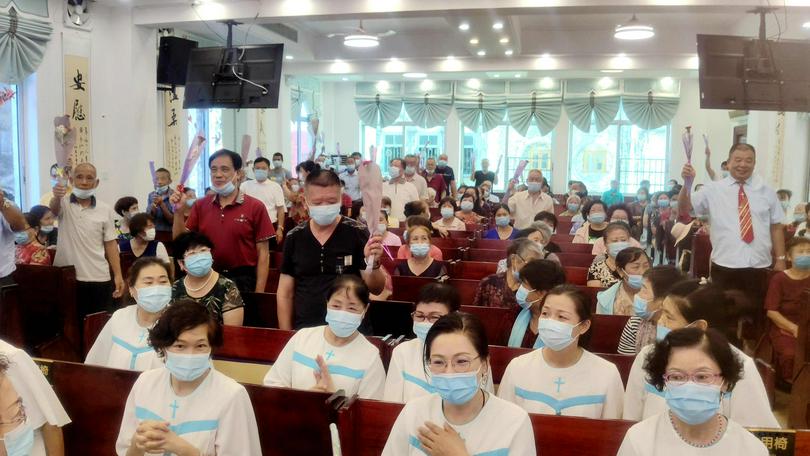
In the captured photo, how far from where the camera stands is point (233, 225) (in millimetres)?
3930

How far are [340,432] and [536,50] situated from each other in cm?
1058

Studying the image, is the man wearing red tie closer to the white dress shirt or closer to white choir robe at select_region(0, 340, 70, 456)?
the white dress shirt

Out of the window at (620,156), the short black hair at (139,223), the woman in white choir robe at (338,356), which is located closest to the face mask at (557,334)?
the woman in white choir robe at (338,356)

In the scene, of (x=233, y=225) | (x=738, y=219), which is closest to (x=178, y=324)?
(x=233, y=225)

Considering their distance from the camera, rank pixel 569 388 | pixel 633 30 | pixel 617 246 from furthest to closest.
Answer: pixel 633 30, pixel 617 246, pixel 569 388

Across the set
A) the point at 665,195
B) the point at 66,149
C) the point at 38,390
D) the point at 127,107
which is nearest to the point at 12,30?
the point at 127,107

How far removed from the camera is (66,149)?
547 centimetres

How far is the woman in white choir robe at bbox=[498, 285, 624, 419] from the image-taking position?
239 cm

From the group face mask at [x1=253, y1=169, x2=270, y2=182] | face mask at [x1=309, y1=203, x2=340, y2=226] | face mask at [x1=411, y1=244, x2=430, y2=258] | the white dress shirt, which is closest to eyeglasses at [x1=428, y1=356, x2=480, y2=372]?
face mask at [x1=309, y1=203, x2=340, y2=226]

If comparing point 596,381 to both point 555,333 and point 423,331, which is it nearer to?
point 555,333

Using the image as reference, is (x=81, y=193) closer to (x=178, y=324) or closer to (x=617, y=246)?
(x=178, y=324)

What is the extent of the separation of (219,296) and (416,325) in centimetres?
113

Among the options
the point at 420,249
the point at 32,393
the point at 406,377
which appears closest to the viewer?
the point at 32,393

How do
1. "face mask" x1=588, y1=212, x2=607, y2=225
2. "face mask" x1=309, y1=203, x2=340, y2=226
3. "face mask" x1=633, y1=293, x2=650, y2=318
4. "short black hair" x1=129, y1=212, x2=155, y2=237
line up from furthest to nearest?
"face mask" x1=588, y1=212, x2=607, y2=225 < "short black hair" x1=129, y1=212, x2=155, y2=237 < "face mask" x1=309, y1=203, x2=340, y2=226 < "face mask" x1=633, y1=293, x2=650, y2=318
